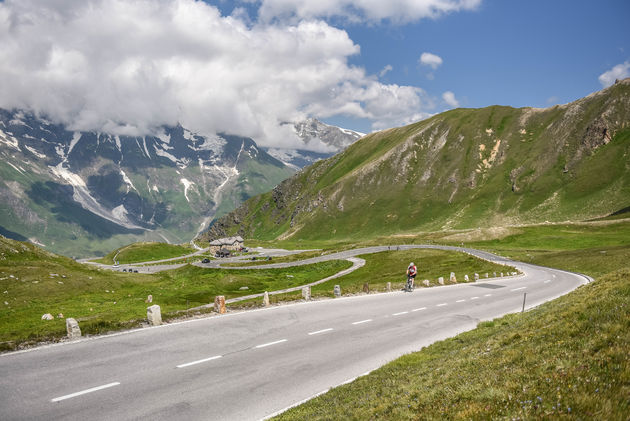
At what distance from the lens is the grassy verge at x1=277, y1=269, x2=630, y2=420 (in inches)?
241

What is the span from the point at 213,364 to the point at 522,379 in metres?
11.4

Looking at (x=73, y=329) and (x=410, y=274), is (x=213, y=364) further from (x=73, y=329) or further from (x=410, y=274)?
(x=410, y=274)

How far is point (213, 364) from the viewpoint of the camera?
46.5 feet

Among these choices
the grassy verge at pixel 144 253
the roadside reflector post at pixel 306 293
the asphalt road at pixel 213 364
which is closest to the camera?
the asphalt road at pixel 213 364

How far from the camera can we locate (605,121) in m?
164

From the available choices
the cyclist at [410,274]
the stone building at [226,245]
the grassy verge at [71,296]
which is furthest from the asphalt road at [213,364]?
the stone building at [226,245]

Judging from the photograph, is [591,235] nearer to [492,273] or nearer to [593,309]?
[492,273]

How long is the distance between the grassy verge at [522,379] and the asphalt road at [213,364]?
6.94ft

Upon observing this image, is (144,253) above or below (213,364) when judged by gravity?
below

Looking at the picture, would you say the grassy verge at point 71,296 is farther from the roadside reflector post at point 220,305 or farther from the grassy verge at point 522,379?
the grassy verge at point 522,379

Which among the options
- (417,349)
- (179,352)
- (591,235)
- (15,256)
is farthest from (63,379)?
(591,235)

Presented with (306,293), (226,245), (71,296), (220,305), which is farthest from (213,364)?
(226,245)

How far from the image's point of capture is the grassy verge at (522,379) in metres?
6.12

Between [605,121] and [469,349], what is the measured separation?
20789cm
